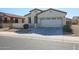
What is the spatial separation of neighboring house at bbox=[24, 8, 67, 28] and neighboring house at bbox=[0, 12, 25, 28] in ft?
0.86

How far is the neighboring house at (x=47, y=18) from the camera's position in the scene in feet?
22.0

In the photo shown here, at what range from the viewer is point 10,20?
6789 mm

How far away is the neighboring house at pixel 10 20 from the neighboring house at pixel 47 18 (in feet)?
0.86

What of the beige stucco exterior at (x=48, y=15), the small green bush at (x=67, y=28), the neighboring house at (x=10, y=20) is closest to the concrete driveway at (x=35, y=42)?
the small green bush at (x=67, y=28)

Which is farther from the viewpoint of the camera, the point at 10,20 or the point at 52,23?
the point at 52,23

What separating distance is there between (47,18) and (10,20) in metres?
1.56

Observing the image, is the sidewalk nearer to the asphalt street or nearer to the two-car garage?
the asphalt street

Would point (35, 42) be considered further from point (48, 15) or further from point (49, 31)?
point (48, 15)

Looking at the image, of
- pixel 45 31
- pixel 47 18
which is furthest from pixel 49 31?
pixel 47 18

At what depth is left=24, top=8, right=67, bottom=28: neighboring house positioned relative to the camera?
671 cm

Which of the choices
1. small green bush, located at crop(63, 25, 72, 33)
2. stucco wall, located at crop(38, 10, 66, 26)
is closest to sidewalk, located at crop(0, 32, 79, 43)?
small green bush, located at crop(63, 25, 72, 33)
